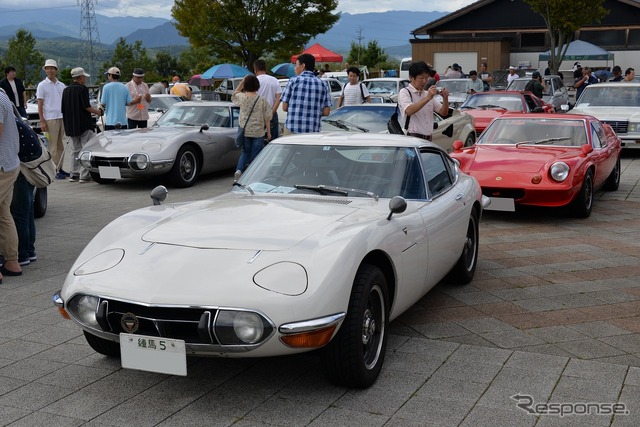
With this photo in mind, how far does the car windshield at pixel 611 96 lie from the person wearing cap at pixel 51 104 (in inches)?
402

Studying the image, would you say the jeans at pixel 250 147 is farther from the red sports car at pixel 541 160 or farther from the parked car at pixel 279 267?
the parked car at pixel 279 267

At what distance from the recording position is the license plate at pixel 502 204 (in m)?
8.47

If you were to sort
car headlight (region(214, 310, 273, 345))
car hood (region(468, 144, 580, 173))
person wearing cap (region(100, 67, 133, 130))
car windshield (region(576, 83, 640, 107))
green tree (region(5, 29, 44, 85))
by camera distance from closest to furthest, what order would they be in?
car headlight (region(214, 310, 273, 345)) → car hood (region(468, 144, 580, 173)) → person wearing cap (region(100, 67, 133, 130)) → car windshield (region(576, 83, 640, 107)) → green tree (region(5, 29, 44, 85))

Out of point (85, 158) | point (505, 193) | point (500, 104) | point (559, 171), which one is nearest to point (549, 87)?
point (500, 104)

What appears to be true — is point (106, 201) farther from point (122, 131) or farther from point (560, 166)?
point (560, 166)

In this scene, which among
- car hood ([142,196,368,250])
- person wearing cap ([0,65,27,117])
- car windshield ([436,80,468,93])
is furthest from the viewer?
car windshield ([436,80,468,93])

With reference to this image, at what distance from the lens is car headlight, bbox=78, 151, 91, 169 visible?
1100 cm

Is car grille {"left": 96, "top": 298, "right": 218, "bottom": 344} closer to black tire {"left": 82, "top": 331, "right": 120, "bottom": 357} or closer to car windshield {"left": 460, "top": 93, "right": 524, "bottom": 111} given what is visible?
black tire {"left": 82, "top": 331, "right": 120, "bottom": 357}

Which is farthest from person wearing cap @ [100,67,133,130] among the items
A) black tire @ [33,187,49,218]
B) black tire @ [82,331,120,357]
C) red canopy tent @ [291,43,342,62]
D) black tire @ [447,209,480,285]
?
red canopy tent @ [291,43,342,62]

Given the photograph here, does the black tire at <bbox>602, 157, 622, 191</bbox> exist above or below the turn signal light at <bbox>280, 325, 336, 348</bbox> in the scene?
below

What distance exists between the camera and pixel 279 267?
3.68 m

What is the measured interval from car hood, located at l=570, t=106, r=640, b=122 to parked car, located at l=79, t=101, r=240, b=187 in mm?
6695

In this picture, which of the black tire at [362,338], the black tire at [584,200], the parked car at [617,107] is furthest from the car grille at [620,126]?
the black tire at [362,338]

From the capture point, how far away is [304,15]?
38.5 meters
